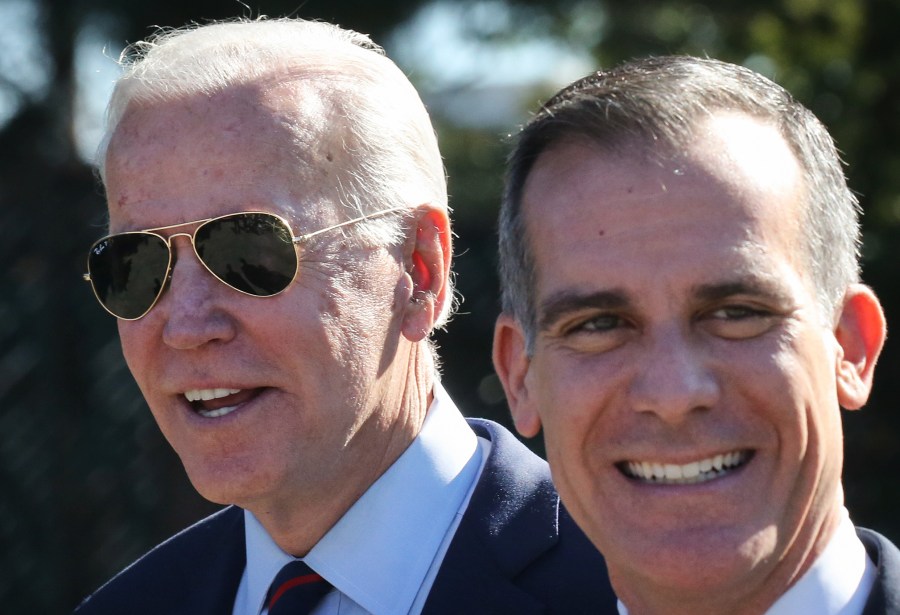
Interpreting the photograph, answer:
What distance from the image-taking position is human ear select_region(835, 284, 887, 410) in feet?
6.95

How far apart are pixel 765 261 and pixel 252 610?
154 centimetres

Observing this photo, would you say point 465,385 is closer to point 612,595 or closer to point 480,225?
point 480,225

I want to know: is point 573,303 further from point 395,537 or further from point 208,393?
point 208,393

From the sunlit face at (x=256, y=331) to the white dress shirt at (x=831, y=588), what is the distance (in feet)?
3.58

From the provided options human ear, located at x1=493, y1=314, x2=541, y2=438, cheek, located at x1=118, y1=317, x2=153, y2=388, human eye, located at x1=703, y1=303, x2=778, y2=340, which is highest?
human eye, located at x1=703, y1=303, x2=778, y2=340

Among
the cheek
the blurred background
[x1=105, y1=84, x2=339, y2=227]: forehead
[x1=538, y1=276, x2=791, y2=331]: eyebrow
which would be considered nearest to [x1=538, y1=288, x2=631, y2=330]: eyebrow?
[x1=538, y1=276, x2=791, y2=331]: eyebrow

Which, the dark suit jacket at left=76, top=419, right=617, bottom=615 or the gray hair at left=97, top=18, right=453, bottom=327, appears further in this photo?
the gray hair at left=97, top=18, right=453, bottom=327

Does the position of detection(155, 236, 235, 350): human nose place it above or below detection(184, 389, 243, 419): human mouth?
above

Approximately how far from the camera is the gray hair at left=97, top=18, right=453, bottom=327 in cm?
284

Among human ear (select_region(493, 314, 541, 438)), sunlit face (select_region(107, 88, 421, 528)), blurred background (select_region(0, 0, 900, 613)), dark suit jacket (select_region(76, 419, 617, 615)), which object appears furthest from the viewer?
blurred background (select_region(0, 0, 900, 613))

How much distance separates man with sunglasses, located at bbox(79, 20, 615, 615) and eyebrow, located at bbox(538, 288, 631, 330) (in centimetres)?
73

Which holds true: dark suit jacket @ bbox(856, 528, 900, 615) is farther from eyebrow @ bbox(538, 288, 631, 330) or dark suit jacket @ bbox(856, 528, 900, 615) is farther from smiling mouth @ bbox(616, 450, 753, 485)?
eyebrow @ bbox(538, 288, 631, 330)

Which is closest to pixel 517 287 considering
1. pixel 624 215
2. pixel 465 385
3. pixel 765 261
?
pixel 624 215

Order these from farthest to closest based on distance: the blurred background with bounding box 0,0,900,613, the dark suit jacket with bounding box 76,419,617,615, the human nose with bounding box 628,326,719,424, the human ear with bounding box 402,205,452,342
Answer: the blurred background with bounding box 0,0,900,613 → the human ear with bounding box 402,205,452,342 → the dark suit jacket with bounding box 76,419,617,615 → the human nose with bounding box 628,326,719,424
